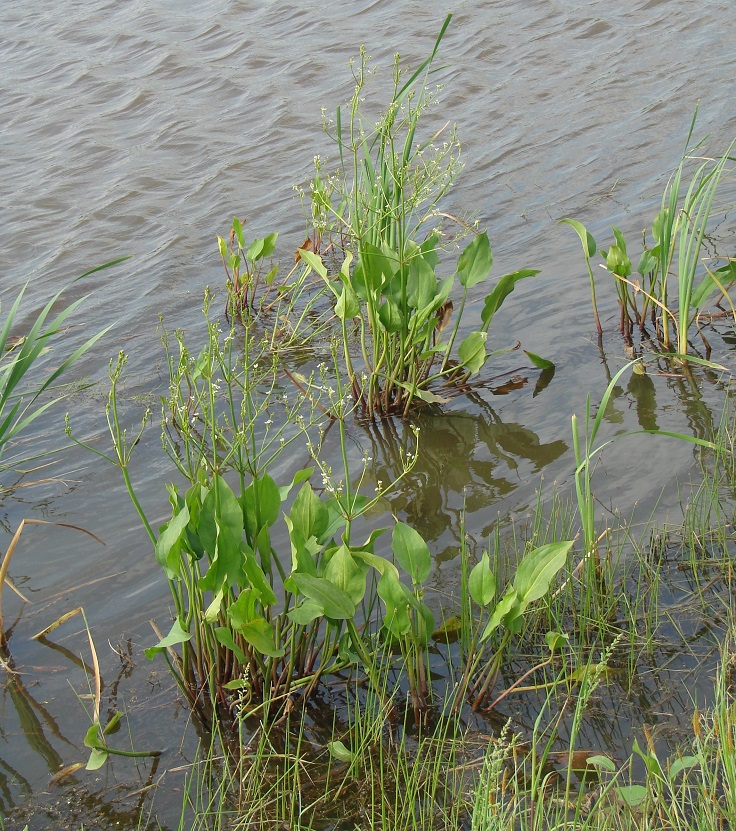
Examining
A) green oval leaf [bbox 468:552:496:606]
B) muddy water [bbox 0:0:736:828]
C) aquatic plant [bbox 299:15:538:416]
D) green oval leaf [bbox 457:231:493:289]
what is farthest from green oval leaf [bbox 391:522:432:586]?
green oval leaf [bbox 457:231:493:289]

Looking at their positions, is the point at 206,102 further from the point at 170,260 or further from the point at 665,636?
the point at 665,636

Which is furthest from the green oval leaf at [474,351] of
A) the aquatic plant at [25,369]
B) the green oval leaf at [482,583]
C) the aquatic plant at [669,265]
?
the green oval leaf at [482,583]

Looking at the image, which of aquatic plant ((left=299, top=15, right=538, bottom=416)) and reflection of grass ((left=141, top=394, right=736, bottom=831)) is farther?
aquatic plant ((left=299, top=15, right=538, bottom=416))

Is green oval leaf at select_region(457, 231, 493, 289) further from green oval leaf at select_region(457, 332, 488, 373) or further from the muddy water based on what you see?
the muddy water

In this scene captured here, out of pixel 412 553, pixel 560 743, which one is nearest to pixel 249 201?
pixel 412 553

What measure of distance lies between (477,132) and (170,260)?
2.44m

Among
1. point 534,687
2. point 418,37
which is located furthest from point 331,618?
point 418,37

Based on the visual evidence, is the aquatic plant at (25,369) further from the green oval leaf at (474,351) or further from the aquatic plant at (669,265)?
the aquatic plant at (669,265)

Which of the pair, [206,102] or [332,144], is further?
[206,102]

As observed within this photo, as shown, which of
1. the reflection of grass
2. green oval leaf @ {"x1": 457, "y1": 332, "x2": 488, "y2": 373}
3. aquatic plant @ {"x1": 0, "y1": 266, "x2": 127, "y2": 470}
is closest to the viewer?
the reflection of grass

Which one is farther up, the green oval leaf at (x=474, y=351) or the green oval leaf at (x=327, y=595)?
the green oval leaf at (x=327, y=595)

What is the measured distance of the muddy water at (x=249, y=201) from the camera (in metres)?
2.85

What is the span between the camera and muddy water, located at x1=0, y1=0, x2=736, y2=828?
→ 9.34 ft

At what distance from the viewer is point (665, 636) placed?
2445 mm
